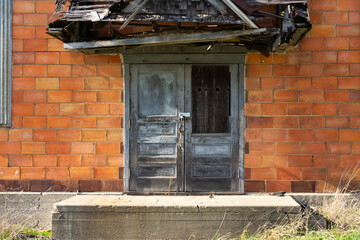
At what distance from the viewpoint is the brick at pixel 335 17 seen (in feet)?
15.3

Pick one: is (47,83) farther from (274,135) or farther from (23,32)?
(274,135)

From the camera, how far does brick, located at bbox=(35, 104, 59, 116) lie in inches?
187

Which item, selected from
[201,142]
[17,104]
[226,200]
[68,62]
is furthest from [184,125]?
[17,104]

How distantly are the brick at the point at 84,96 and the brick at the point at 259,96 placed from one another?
226 centimetres

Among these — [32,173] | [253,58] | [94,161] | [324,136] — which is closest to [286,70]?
[253,58]

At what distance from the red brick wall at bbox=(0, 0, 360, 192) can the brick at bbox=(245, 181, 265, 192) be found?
0.01 meters

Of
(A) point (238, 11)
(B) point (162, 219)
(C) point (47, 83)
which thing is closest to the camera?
(A) point (238, 11)

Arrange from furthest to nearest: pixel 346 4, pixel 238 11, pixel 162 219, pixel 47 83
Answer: pixel 47 83 < pixel 346 4 < pixel 162 219 < pixel 238 11

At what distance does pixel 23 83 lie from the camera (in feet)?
15.6

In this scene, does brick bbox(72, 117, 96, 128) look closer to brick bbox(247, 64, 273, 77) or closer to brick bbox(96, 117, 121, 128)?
brick bbox(96, 117, 121, 128)

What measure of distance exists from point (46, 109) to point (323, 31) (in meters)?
4.16

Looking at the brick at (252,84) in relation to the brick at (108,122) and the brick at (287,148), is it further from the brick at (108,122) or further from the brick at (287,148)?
the brick at (108,122)

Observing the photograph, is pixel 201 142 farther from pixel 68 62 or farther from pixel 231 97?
pixel 68 62

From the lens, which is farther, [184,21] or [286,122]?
[286,122]
